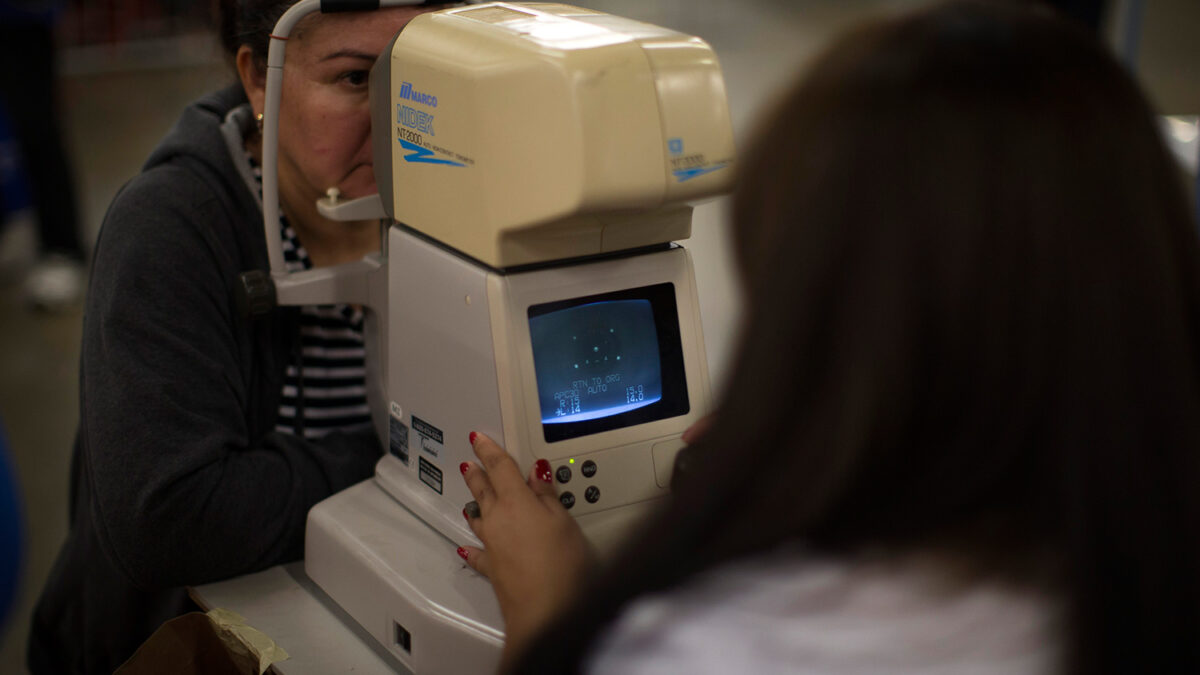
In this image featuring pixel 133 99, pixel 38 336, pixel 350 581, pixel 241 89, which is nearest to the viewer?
pixel 350 581

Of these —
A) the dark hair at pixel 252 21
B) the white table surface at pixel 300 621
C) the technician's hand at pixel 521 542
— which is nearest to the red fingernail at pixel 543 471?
the technician's hand at pixel 521 542

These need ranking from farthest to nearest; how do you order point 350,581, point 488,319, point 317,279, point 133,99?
point 133,99
point 317,279
point 350,581
point 488,319

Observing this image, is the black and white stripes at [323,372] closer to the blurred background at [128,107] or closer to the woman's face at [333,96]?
the woman's face at [333,96]

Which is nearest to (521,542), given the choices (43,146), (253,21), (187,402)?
(187,402)

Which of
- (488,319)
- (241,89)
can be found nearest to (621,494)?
(488,319)

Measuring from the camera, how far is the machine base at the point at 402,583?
3.13 ft

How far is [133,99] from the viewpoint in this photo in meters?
5.97

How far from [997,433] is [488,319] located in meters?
0.51

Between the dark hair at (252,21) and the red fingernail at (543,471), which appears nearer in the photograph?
the red fingernail at (543,471)

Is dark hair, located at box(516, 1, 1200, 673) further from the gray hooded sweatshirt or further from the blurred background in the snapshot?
the gray hooded sweatshirt

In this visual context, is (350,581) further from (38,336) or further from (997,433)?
(38,336)

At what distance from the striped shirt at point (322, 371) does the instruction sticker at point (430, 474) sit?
23 cm

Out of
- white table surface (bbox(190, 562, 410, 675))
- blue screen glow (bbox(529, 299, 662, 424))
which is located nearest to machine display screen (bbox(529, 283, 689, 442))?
blue screen glow (bbox(529, 299, 662, 424))

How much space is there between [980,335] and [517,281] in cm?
49
